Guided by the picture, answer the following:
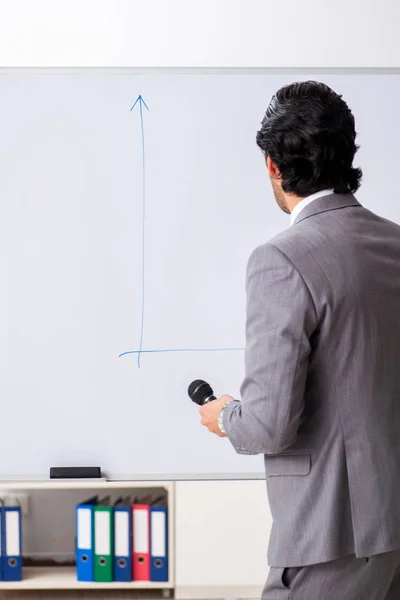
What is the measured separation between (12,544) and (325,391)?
178 centimetres

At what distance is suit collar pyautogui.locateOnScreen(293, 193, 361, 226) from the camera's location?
4.13ft

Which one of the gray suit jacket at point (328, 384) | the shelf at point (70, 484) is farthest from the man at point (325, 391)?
the shelf at point (70, 484)

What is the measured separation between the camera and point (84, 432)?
2.57 metres

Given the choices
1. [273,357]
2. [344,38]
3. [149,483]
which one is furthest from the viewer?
[344,38]

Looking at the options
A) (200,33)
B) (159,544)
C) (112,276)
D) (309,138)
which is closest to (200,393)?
(309,138)

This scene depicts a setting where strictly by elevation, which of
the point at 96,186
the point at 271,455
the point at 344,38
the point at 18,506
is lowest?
the point at 18,506

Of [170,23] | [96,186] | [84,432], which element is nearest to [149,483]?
[84,432]

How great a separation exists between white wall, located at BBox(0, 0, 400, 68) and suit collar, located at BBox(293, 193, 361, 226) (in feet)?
5.14

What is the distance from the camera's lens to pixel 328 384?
46.7 inches

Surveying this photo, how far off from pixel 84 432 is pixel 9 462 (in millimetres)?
277

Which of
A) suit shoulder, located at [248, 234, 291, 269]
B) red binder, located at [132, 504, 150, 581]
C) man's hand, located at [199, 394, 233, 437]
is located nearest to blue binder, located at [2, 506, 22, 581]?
red binder, located at [132, 504, 150, 581]

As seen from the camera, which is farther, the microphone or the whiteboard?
the whiteboard

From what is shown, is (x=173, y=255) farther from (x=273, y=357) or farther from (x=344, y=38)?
(x=273, y=357)

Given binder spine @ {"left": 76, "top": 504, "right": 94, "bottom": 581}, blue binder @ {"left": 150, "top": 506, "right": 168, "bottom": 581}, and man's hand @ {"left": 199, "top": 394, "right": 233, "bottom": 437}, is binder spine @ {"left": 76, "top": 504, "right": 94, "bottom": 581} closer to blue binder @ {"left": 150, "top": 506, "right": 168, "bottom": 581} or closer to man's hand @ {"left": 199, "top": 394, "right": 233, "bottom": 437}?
blue binder @ {"left": 150, "top": 506, "right": 168, "bottom": 581}
